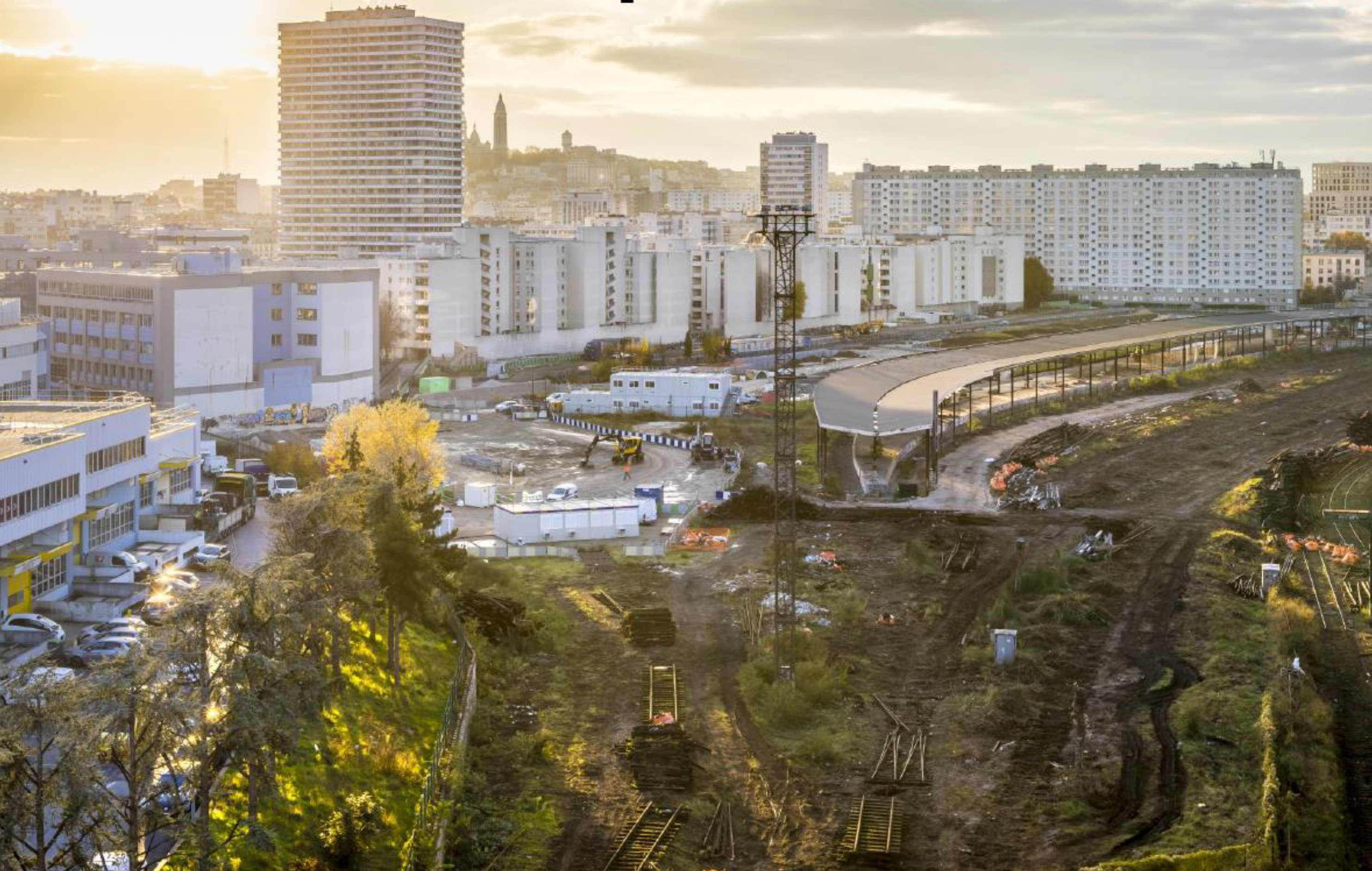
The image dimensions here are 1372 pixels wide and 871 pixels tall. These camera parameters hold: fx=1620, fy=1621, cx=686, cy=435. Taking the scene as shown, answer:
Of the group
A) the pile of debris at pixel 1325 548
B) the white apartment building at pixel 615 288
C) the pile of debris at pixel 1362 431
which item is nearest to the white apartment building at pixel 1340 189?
the white apartment building at pixel 615 288

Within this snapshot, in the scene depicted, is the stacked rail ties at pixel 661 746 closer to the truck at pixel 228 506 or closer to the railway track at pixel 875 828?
the railway track at pixel 875 828

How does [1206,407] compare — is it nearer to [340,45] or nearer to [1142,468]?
[1142,468]

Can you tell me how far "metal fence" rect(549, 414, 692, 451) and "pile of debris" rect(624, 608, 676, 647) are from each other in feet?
38.6

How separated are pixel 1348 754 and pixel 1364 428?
17.9 meters

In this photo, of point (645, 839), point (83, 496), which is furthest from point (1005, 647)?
point (83, 496)

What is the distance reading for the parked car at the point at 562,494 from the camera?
2227 cm

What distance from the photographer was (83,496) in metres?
16.5

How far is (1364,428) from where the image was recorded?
2823 cm

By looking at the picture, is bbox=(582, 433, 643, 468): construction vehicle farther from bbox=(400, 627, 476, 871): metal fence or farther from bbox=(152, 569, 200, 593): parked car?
bbox=(400, 627, 476, 871): metal fence

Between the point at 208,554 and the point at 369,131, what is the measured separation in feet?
152

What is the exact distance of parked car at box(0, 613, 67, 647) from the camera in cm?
1391

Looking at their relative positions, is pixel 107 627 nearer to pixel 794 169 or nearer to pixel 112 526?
pixel 112 526

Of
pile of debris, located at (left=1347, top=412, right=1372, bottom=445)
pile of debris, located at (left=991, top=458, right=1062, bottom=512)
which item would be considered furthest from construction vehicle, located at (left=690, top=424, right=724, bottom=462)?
pile of debris, located at (left=1347, top=412, right=1372, bottom=445)

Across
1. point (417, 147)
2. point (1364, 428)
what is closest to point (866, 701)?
point (1364, 428)
